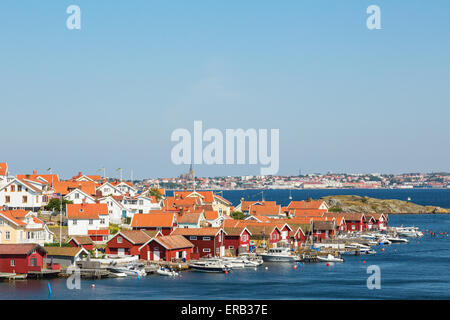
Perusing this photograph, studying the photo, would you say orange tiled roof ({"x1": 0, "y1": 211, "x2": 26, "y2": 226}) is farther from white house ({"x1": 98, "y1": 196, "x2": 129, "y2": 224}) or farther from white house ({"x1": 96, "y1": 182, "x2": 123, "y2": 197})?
white house ({"x1": 96, "y1": 182, "x2": 123, "y2": 197})

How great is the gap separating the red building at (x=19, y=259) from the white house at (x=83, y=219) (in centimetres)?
1685

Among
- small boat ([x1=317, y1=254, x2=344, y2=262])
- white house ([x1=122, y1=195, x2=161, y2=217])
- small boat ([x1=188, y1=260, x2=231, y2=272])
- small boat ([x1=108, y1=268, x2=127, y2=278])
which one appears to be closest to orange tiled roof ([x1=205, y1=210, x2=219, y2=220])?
white house ([x1=122, y1=195, x2=161, y2=217])

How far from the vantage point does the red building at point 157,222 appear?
74.3 meters

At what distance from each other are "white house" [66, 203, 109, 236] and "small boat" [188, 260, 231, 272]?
54.4ft

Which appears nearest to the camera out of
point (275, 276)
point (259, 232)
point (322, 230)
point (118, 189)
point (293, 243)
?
point (275, 276)

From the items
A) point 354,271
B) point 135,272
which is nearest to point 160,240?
point 135,272

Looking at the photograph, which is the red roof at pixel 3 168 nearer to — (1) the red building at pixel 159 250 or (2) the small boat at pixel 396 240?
(1) the red building at pixel 159 250

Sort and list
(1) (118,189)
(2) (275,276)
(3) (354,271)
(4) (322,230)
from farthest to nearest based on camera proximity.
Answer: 1. (1) (118,189)
2. (4) (322,230)
3. (3) (354,271)
4. (2) (275,276)

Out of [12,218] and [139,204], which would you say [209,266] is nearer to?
[12,218]

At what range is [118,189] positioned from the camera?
100125 millimetres

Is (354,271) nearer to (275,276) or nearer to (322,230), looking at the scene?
(275,276)

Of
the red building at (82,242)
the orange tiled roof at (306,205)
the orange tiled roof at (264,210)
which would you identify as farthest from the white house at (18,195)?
the orange tiled roof at (306,205)
